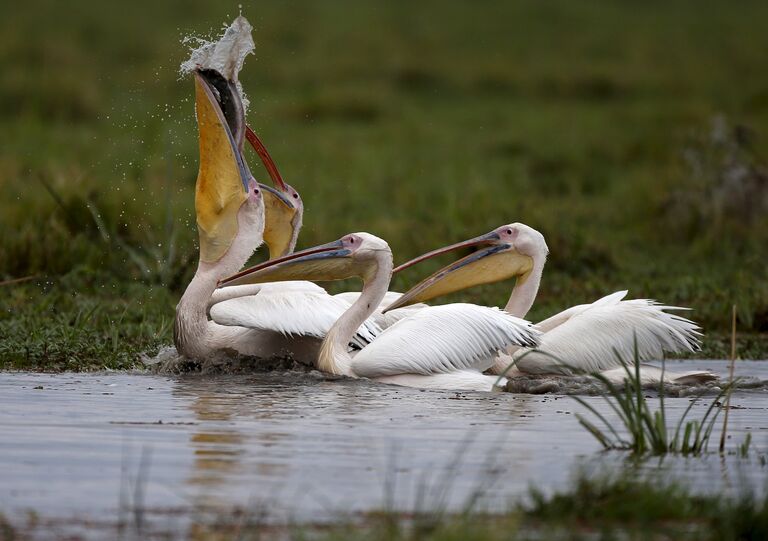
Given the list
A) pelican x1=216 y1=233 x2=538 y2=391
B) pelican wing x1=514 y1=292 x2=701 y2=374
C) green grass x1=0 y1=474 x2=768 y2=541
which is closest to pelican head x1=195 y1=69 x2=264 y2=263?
pelican x1=216 y1=233 x2=538 y2=391

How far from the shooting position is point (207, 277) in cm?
685

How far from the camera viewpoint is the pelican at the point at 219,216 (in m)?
6.70

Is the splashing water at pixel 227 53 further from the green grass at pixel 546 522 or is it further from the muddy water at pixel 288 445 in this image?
the green grass at pixel 546 522

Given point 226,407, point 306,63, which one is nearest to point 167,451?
point 226,407

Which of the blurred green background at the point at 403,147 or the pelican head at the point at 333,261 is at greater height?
the blurred green background at the point at 403,147

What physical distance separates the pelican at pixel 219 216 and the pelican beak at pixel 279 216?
31 cm

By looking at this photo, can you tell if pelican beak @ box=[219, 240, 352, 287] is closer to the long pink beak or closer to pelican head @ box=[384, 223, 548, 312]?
pelican head @ box=[384, 223, 548, 312]

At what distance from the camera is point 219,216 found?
6.93 meters

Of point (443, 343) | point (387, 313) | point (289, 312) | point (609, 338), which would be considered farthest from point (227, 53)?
point (609, 338)

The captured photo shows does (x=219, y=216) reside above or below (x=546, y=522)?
above

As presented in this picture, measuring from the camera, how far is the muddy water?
3812 millimetres

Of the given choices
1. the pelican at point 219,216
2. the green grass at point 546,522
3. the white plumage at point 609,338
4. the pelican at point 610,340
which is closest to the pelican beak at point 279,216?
the pelican at point 219,216

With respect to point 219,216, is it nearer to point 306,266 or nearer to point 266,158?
point 306,266

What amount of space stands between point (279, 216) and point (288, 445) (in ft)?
9.44
